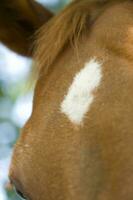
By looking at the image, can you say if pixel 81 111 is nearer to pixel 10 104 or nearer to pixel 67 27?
pixel 67 27

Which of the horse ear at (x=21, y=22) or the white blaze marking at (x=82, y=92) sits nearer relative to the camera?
the white blaze marking at (x=82, y=92)

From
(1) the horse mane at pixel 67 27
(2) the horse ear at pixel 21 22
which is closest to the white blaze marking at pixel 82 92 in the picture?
(1) the horse mane at pixel 67 27

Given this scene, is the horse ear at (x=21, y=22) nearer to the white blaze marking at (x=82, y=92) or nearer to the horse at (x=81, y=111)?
the horse at (x=81, y=111)

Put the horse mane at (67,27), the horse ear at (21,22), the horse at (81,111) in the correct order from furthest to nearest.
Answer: the horse ear at (21,22)
the horse mane at (67,27)
the horse at (81,111)

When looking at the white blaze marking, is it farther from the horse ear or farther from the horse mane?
the horse ear

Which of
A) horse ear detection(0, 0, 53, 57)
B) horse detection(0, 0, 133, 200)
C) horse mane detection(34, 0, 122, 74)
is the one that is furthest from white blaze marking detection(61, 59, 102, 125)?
horse ear detection(0, 0, 53, 57)

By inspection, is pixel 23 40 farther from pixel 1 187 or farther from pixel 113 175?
pixel 1 187

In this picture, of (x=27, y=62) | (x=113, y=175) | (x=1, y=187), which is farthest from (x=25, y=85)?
(x=1, y=187)

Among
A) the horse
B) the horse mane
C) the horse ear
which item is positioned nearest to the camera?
the horse
